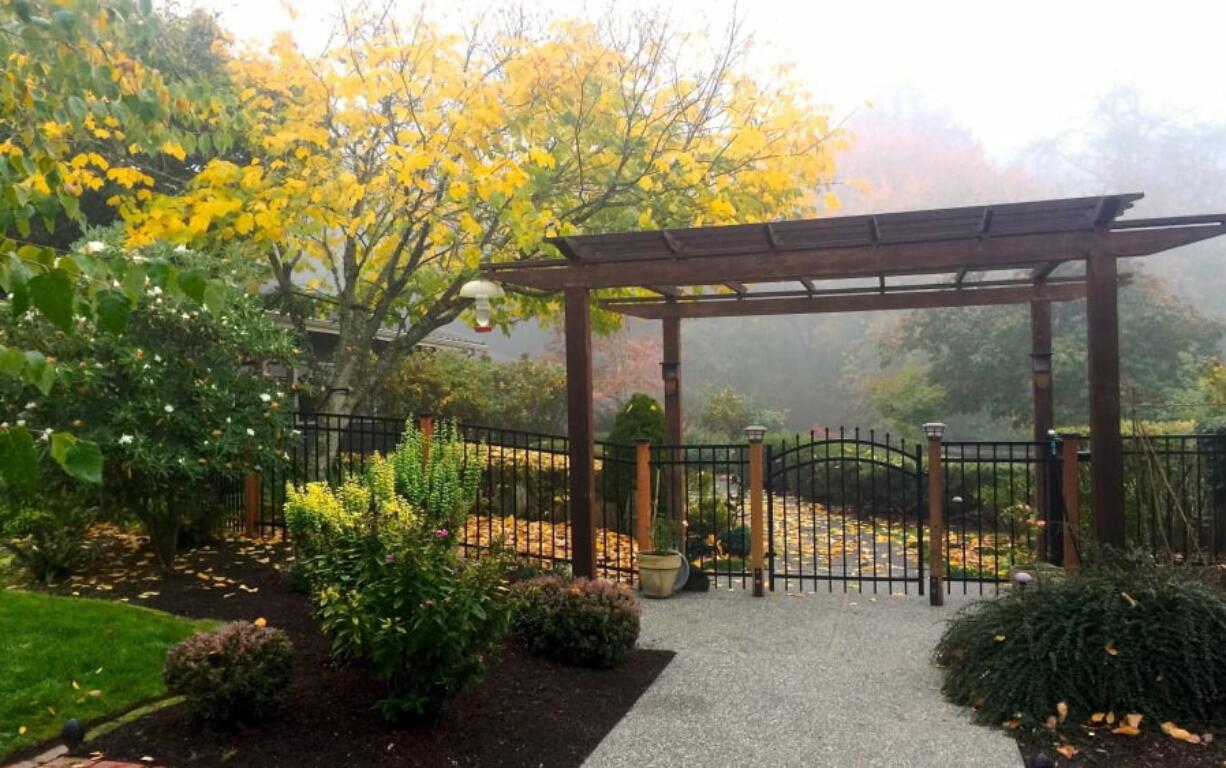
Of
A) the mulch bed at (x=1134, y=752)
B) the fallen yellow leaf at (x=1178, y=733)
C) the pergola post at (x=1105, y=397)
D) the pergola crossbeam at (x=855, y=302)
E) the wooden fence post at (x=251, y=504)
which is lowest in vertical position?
the mulch bed at (x=1134, y=752)

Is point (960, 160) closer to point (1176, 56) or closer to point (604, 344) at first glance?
point (1176, 56)

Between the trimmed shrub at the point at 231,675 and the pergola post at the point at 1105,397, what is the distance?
5132mm

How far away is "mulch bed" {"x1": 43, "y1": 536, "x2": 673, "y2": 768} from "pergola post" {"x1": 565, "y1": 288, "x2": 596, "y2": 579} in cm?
147

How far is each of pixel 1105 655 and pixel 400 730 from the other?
3.53 m

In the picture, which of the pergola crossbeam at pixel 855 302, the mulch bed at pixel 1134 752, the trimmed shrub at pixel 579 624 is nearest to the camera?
the mulch bed at pixel 1134 752

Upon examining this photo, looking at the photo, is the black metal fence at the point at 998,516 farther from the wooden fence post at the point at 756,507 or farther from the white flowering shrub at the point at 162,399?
the white flowering shrub at the point at 162,399


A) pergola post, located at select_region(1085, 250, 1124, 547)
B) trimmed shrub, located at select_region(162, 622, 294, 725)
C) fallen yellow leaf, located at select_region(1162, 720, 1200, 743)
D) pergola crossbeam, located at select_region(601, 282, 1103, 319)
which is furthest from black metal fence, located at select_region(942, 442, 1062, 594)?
trimmed shrub, located at select_region(162, 622, 294, 725)

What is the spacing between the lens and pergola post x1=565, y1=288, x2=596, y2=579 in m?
7.05

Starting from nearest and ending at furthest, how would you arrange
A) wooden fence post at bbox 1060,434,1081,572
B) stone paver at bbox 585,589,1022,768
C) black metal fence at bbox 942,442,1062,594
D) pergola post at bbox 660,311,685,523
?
stone paver at bbox 585,589,1022,768 < wooden fence post at bbox 1060,434,1081,572 < black metal fence at bbox 942,442,1062,594 < pergola post at bbox 660,311,685,523

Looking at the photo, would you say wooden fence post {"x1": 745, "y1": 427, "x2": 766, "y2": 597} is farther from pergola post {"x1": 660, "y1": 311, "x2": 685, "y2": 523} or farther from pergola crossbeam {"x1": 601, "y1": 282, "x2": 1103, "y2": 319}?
pergola crossbeam {"x1": 601, "y1": 282, "x2": 1103, "y2": 319}

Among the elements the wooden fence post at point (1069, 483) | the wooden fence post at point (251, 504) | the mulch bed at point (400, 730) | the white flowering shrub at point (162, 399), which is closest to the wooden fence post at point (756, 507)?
the mulch bed at point (400, 730)

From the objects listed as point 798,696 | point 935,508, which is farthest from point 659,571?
point 798,696

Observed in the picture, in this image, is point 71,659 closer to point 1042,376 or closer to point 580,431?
point 580,431

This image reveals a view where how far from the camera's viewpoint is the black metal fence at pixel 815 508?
7133 millimetres
